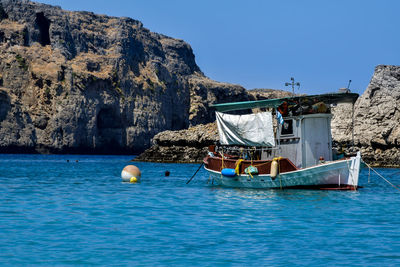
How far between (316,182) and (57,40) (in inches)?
5734

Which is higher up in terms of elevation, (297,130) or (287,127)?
Result: (287,127)

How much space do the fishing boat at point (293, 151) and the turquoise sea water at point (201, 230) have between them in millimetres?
1972

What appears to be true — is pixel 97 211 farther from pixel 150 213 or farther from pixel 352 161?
pixel 352 161

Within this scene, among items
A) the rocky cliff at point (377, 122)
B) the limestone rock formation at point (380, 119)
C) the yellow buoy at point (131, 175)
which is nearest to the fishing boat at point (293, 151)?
the yellow buoy at point (131, 175)

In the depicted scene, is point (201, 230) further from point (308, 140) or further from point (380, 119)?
point (380, 119)

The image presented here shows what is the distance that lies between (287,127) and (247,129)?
298 cm

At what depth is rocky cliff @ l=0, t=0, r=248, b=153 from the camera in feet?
491

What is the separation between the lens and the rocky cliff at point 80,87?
14975 centimetres

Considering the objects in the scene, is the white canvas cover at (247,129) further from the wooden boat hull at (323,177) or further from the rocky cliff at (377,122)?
the rocky cliff at (377,122)

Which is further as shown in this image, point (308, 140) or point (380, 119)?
point (380, 119)

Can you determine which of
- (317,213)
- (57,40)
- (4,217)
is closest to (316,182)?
(317,213)

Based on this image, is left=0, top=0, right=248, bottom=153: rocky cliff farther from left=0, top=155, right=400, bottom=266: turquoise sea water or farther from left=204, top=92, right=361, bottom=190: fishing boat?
left=0, top=155, right=400, bottom=266: turquoise sea water

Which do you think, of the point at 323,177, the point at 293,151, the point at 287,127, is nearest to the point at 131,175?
the point at 287,127

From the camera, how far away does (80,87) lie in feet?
497
